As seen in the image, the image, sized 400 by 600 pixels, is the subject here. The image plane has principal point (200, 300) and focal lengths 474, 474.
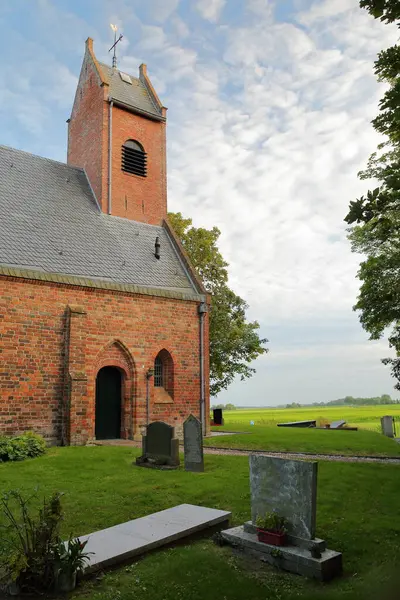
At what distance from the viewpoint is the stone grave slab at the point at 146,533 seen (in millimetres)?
5672

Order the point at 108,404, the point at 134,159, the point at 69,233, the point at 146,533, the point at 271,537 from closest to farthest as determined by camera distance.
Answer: the point at 271,537
the point at 146,533
the point at 108,404
the point at 69,233
the point at 134,159

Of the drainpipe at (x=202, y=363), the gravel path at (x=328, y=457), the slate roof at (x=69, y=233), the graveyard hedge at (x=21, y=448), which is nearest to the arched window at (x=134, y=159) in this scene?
the slate roof at (x=69, y=233)

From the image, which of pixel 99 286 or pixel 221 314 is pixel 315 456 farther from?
pixel 221 314

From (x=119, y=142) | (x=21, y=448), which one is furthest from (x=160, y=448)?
(x=119, y=142)

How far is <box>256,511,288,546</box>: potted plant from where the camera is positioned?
589 centimetres

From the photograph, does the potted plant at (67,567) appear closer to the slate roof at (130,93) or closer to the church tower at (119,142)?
the church tower at (119,142)

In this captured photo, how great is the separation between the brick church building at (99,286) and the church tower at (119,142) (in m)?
0.06

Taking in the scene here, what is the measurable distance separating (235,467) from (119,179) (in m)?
15.8

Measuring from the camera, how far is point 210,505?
8.34 metres

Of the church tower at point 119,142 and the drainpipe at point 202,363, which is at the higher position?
the church tower at point 119,142

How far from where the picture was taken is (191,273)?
22.1 m

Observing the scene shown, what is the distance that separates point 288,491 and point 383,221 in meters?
3.61

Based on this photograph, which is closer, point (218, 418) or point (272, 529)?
point (272, 529)

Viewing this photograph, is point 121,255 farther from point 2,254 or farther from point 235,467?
point 235,467
